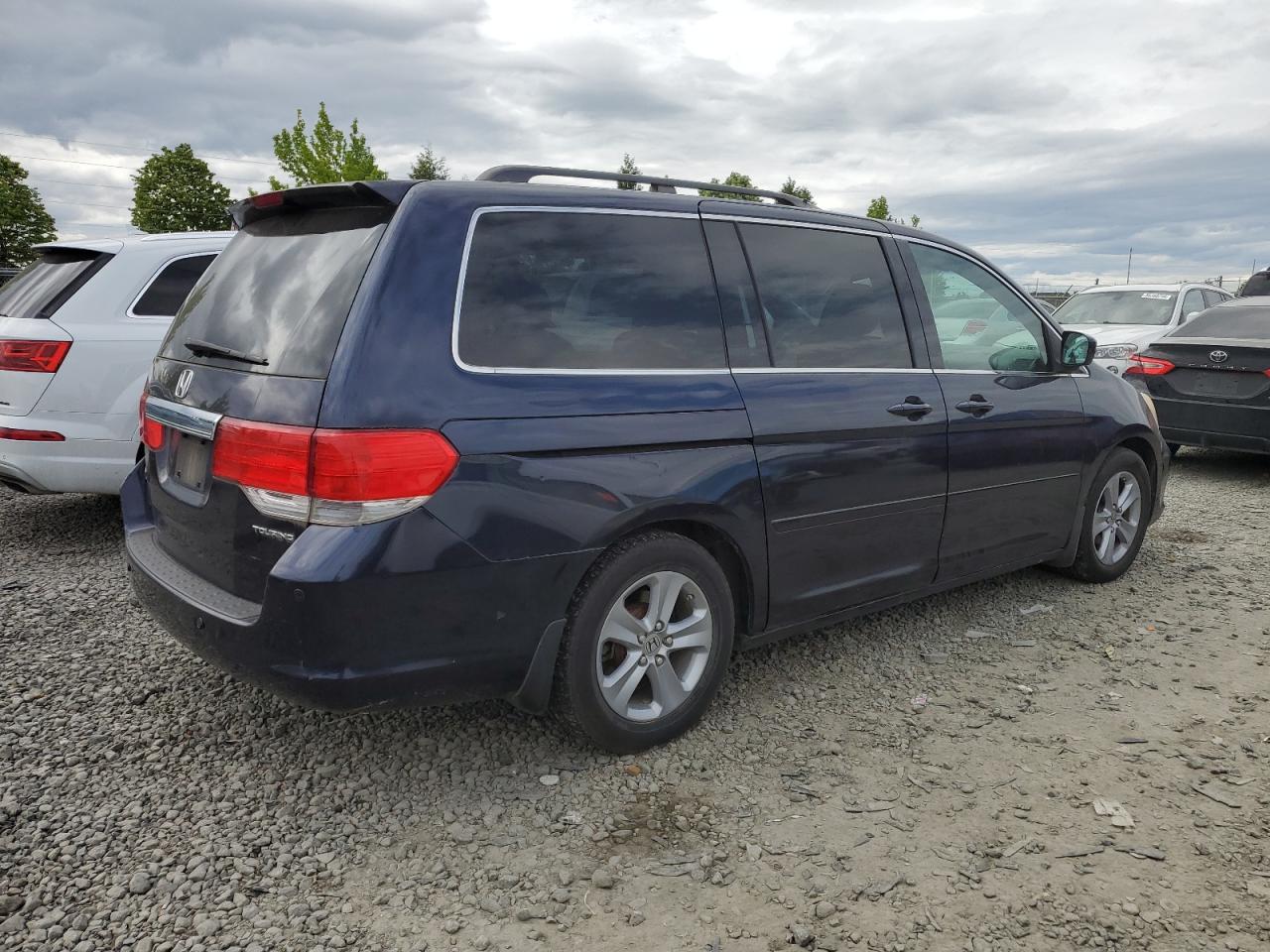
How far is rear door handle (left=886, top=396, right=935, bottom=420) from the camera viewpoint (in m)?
3.75

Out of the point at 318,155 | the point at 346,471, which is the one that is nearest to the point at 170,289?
the point at 346,471

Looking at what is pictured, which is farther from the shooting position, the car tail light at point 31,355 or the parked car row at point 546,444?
the car tail light at point 31,355

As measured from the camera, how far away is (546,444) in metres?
2.77

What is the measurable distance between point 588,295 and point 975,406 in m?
1.90

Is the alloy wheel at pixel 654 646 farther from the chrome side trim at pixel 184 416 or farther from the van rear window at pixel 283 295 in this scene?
the chrome side trim at pixel 184 416

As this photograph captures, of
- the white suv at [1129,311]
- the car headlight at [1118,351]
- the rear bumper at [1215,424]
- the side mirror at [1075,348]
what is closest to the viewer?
the side mirror at [1075,348]

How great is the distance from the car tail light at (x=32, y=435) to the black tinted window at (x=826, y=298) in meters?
3.99

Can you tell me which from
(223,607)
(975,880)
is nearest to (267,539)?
(223,607)

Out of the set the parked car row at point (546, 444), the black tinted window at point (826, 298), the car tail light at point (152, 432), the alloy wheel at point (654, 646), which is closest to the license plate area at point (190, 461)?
the parked car row at point (546, 444)

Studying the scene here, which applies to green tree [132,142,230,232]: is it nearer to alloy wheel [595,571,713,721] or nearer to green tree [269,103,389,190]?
green tree [269,103,389,190]

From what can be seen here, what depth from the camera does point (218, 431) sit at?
281 cm

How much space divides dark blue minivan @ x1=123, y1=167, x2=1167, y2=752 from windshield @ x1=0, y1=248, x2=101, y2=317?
2.53 m

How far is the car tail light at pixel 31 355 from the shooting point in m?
5.22

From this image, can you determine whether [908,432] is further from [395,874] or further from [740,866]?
[395,874]
